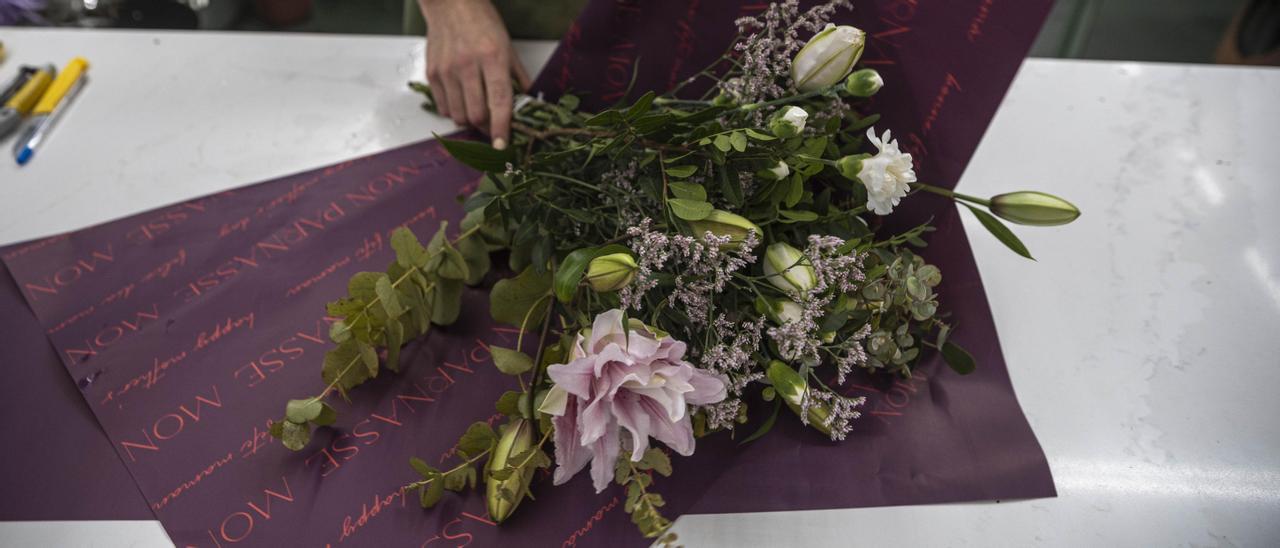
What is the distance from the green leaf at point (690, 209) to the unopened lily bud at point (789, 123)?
0.06 metres

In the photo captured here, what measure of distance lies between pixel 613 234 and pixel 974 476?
0.32m

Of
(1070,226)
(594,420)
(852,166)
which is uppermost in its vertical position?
(852,166)

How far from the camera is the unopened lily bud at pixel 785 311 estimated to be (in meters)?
0.49

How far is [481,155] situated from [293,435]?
25 centimetres

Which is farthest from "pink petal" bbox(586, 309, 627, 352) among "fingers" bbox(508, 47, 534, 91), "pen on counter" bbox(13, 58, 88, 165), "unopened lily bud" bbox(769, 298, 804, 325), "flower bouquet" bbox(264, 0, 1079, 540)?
"pen on counter" bbox(13, 58, 88, 165)

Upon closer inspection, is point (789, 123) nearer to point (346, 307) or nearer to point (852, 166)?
point (852, 166)

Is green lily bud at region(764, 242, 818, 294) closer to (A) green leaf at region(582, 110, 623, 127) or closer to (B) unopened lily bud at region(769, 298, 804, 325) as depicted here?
(B) unopened lily bud at region(769, 298, 804, 325)

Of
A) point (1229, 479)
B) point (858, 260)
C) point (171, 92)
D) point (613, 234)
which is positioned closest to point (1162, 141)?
point (1229, 479)

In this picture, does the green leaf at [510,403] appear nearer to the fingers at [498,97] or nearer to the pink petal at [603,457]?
the pink petal at [603,457]

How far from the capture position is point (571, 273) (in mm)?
464

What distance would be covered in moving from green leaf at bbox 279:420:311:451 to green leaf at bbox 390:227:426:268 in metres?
0.14

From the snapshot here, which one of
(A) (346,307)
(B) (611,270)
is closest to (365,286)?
(A) (346,307)

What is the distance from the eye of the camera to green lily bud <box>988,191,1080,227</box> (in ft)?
1.51

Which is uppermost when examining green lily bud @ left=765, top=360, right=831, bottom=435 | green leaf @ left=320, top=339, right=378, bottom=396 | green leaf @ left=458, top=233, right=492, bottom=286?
green lily bud @ left=765, top=360, right=831, bottom=435
